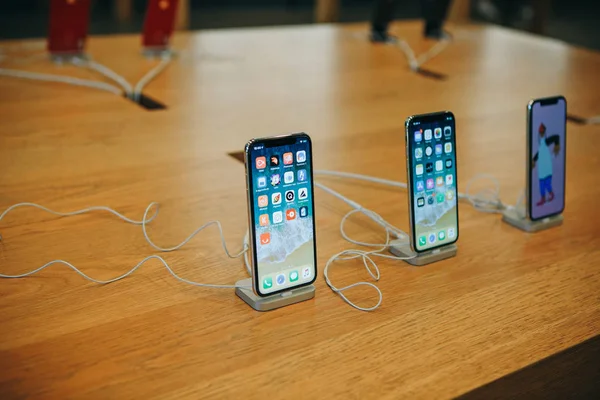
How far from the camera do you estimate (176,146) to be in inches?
67.7

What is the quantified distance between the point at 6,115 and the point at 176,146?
0.44 meters

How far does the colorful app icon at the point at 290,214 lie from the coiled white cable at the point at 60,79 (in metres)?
1.09

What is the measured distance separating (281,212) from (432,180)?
0.28 m

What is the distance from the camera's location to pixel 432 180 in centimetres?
124

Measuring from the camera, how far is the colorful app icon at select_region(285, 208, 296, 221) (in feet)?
3.59

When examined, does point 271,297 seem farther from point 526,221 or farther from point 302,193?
point 526,221

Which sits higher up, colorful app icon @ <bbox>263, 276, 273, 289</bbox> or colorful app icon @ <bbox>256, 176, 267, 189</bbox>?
colorful app icon @ <bbox>256, 176, 267, 189</bbox>

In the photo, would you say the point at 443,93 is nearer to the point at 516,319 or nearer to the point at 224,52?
the point at 224,52

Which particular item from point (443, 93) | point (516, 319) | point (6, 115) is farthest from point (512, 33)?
point (516, 319)

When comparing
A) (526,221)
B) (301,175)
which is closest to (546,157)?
(526,221)

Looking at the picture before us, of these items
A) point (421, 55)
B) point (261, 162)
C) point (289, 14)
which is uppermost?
point (261, 162)

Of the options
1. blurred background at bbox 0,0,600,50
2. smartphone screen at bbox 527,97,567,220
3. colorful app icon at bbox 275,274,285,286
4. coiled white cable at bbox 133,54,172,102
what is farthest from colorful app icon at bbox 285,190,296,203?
blurred background at bbox 0,0,600,50

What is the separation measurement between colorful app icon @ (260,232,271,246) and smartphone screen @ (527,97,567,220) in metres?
0.51

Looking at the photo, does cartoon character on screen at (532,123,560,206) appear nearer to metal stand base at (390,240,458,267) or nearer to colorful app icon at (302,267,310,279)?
metal stand base at (390,240,458,267)
